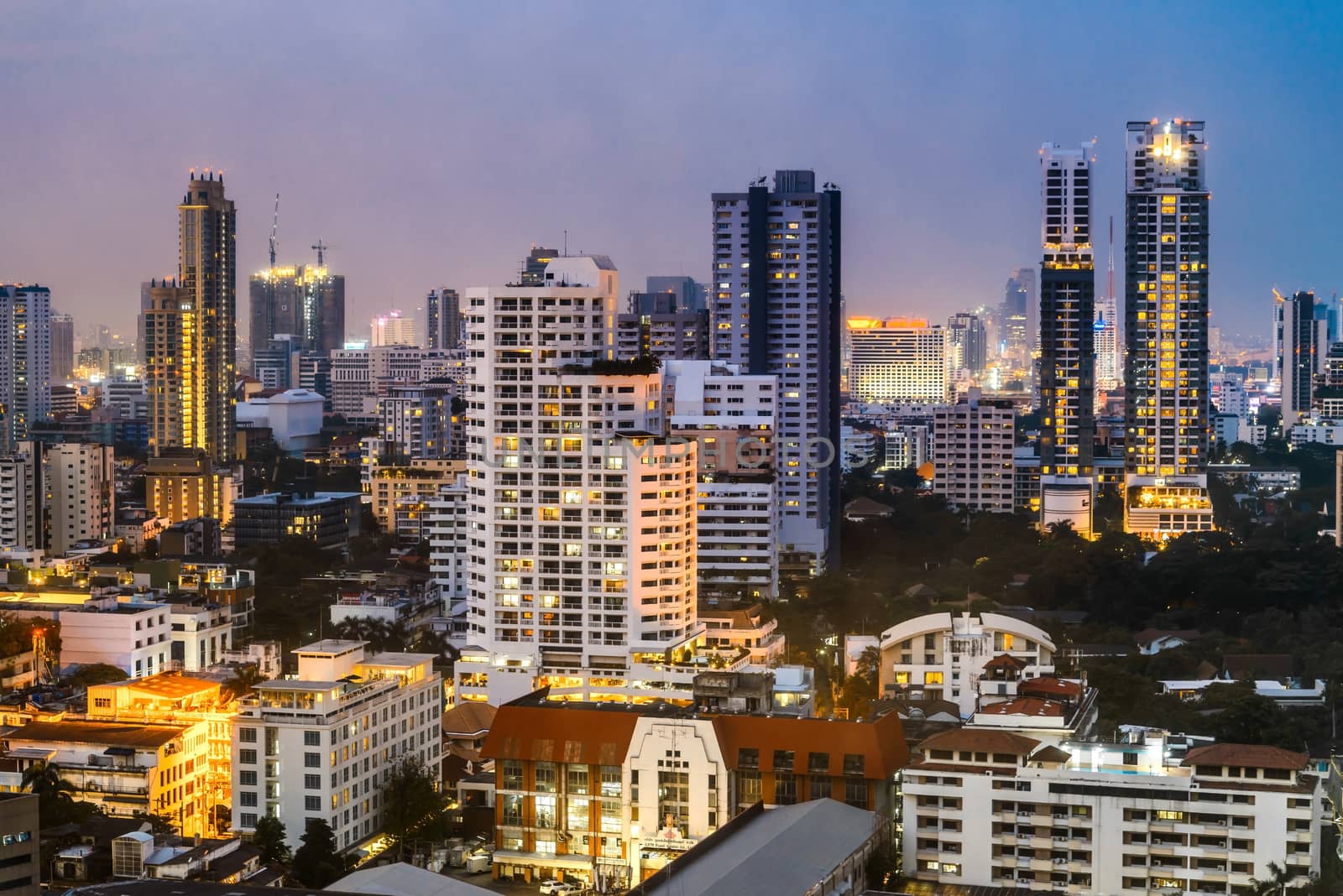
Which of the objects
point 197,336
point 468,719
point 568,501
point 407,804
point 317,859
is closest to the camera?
point 317,859

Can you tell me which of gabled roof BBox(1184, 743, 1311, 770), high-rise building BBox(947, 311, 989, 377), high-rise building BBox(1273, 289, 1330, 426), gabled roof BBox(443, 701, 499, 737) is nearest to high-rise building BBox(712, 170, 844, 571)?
gabled roof BBox(443, 701, 499, 737)

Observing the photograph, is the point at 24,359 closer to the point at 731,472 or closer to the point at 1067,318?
the point at 1067,318

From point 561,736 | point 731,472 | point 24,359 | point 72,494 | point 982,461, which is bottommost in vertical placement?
point 561,736

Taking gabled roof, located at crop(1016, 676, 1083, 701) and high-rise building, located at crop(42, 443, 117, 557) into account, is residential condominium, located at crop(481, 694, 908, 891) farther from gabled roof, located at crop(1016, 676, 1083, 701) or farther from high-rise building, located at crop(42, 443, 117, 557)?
high-rise building, located at crop(42, 443, 117, 557)

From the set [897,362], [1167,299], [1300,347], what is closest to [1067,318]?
[1167,299]

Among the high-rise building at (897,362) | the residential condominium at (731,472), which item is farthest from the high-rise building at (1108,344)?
the residential condominium at (731,472)

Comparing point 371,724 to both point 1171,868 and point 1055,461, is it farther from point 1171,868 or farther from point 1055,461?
point 1055,461
